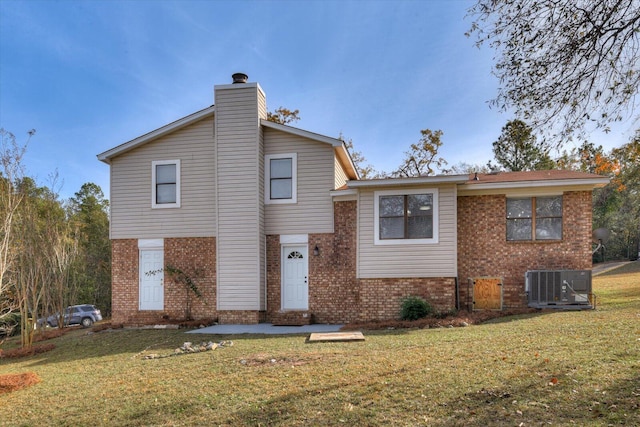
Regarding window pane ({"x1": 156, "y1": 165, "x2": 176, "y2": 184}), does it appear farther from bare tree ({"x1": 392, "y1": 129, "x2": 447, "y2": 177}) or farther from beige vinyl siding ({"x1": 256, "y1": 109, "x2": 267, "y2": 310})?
bare tree ({"x1": 392, "y1": 129, "x2": 447, "y2": 177})

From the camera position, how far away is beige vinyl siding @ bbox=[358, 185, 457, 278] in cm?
1112

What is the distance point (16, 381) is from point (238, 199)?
273 inches

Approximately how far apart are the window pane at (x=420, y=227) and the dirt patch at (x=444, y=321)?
7.55 feet

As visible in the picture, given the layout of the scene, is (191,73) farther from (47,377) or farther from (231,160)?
(47,377)

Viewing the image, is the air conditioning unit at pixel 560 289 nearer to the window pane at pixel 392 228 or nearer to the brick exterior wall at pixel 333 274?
the window pane at pixel 392 228

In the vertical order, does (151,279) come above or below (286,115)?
below

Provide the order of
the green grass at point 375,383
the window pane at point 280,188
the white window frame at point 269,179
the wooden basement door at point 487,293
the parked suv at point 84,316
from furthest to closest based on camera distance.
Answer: the parked suv at point 84,316 < the window pane at point 280,188 < the white window frame at point 269,179 < the wooden basement door at point 487,293 < the green grass at point 375,383

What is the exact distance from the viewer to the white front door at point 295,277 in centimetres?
1243

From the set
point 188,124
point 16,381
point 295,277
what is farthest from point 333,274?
point 16,381

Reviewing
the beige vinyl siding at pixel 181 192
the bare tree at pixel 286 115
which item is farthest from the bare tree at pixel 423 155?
the beige vinyl siding at pixel 181 192

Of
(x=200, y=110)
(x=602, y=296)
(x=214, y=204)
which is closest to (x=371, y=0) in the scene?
(x=200, y=110)

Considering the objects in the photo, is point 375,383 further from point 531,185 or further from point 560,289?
point 531,185

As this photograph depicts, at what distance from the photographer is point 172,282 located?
12859 mm

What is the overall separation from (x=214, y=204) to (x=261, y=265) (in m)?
2.52
